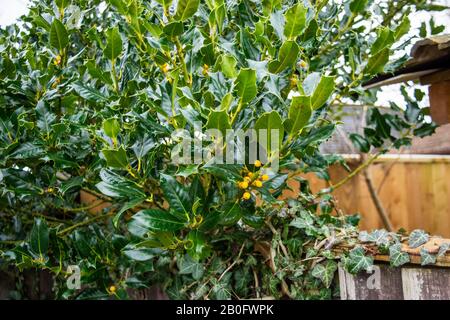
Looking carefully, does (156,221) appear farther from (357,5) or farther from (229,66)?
(357,5)

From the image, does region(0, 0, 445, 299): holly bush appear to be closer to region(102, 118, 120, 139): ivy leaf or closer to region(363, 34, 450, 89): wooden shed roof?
region(102, 118, 120, 139): ivy leaf

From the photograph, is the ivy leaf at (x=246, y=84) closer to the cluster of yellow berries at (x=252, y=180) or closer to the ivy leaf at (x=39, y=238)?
the cluster of yellow berries at (x=252, y=180)

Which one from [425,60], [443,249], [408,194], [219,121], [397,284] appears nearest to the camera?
[219,121]

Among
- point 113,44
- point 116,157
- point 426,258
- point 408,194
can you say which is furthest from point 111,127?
point 408,194

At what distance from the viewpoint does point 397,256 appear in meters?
1.38

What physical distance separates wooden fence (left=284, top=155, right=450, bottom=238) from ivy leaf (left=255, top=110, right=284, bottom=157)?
2592 mm

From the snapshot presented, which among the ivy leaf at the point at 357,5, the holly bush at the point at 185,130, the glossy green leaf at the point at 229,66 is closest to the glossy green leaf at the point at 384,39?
the holly bush at the point at 185,130

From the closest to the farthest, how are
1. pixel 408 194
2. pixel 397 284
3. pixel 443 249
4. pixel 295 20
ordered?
1. pixel 295 20
2. pixel 443 249
3. pixel 397 284
4. pixel 408 194

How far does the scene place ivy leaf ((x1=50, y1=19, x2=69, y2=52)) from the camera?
1478 mm

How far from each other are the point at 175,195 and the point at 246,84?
1.10ft
